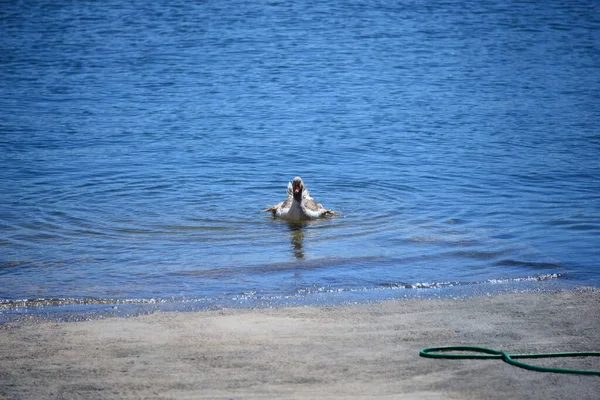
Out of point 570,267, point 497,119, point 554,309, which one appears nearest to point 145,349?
point 554,309

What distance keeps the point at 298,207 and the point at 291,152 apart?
5.80 meters

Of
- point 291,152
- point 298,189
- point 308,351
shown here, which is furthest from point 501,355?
point 291,152

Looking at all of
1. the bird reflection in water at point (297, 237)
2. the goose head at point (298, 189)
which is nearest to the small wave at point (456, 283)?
the bird reflection in water at point (297, 237)

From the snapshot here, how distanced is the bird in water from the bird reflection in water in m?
0.14

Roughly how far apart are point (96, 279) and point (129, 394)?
154 inches

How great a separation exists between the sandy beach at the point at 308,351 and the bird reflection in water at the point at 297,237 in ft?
8.47

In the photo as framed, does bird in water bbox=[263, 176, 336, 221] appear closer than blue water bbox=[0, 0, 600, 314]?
No

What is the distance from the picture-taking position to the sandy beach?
681cm

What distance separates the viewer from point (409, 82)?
2717cm

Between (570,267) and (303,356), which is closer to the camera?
(303,356)

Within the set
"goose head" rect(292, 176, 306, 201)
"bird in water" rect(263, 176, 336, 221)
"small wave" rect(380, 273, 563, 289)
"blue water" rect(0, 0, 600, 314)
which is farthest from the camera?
"goose head" rect(292, 176, 306, 201)

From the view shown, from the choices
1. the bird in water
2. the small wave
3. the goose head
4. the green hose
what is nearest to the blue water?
the small wave

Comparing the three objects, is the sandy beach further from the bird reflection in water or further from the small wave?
the bird reflection in water

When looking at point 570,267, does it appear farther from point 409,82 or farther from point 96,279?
point 409,82
